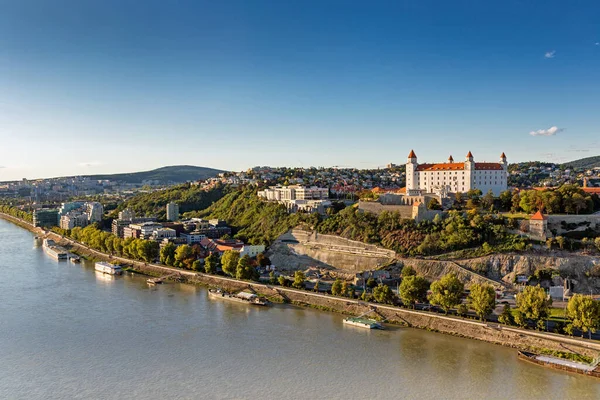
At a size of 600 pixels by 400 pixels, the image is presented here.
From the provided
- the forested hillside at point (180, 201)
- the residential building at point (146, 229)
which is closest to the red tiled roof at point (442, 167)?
the residential building at point (146, 229)

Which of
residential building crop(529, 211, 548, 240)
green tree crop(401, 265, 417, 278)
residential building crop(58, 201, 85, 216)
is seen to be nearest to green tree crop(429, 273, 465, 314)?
green tree crop(401, 265, 417, 278)

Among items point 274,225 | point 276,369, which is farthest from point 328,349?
point 274,225

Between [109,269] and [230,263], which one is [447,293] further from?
[109,269]

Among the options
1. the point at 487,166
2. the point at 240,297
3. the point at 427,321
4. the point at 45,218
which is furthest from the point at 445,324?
the point at 45,218

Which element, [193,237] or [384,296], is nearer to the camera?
[384,296]

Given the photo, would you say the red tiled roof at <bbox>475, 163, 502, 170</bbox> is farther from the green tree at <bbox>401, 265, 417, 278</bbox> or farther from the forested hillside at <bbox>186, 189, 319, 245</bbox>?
the green tree at <bbox>401, 265, 417, 278</bbox>

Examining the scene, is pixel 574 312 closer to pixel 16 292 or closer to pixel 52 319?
pixel 52 319

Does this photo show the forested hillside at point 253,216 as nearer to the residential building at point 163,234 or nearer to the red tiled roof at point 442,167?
the residential building at point 163,234
